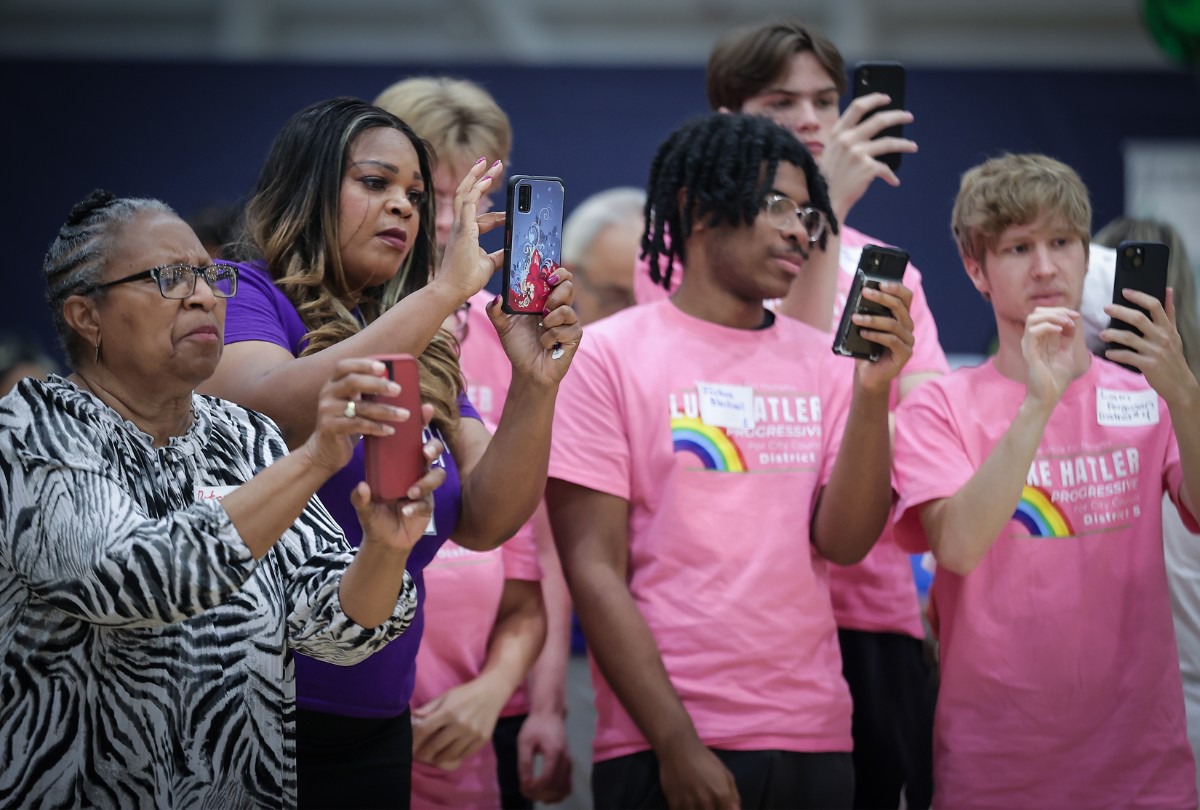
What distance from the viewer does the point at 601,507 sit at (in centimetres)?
224

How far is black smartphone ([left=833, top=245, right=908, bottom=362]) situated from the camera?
6.88ft

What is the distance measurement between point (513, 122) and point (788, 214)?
291 cm

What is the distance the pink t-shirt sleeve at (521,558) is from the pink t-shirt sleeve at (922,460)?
717mm

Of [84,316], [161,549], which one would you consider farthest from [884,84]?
[161,549]

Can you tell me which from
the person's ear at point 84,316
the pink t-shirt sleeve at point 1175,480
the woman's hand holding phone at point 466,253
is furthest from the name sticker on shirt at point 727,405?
the person's ear at point 84,316

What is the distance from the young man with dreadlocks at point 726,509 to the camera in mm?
2143

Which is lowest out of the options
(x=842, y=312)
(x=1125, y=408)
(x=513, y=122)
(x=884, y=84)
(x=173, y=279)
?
(x=1125, y=408)

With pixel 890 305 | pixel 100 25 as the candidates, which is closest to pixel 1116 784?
pixel 890 305

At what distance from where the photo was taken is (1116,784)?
2133 mm

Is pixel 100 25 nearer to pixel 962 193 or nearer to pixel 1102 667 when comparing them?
pixel 962 193

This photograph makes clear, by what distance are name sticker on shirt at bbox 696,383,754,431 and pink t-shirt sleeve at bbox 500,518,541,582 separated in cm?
47

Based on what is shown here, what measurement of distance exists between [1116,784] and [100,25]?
8.06 meters

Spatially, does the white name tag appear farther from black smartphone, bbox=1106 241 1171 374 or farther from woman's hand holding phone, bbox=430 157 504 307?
black smartphone, bbox=1106 241 1171 374

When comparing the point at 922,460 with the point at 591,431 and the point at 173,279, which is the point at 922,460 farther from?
the point at 173,279
